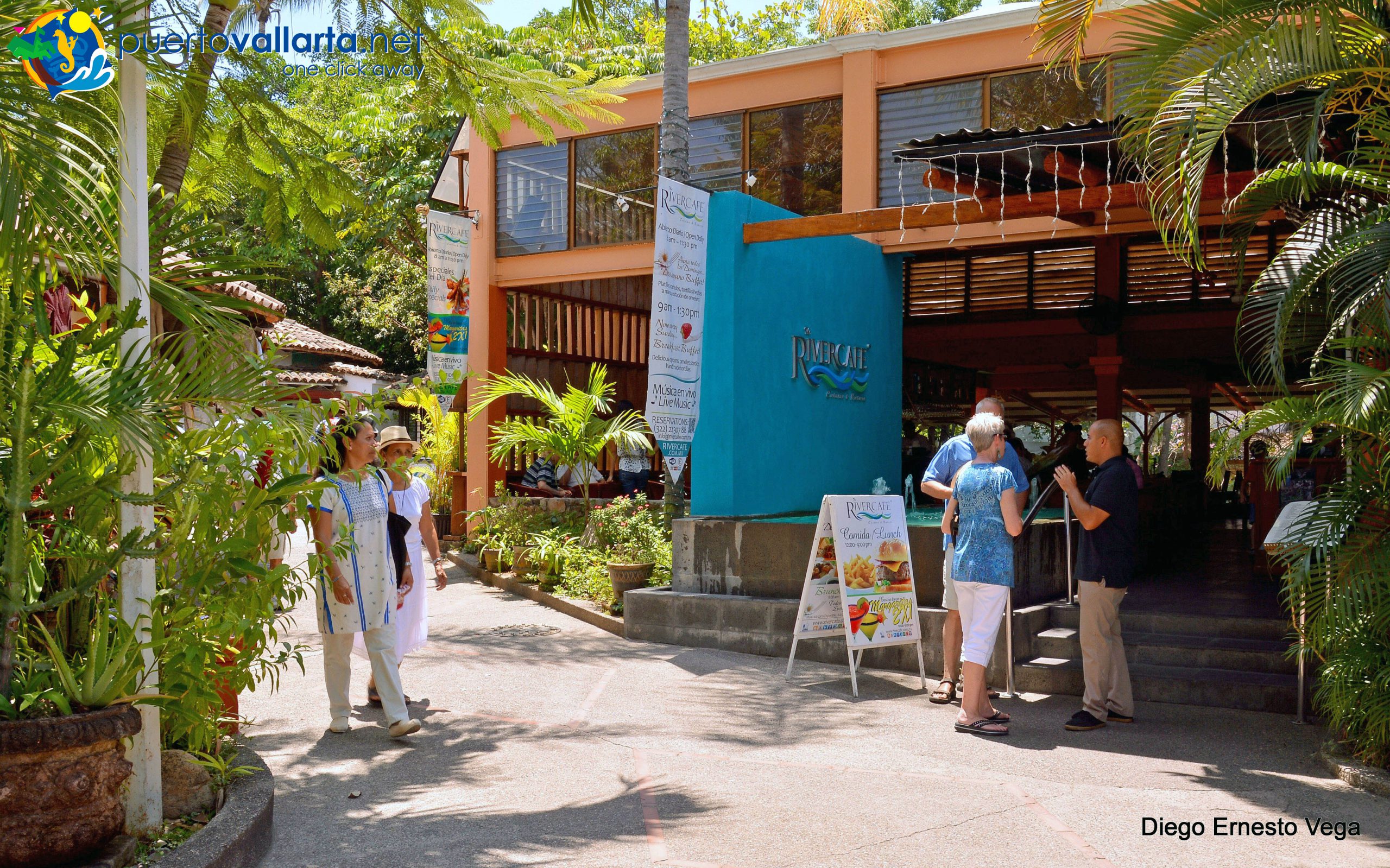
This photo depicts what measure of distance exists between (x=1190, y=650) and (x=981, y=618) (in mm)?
2030

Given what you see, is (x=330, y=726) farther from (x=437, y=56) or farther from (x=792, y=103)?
(x=792, y=103)

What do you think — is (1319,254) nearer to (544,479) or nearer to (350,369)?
(544,479)

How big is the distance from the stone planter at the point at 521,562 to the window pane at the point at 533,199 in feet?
16.1

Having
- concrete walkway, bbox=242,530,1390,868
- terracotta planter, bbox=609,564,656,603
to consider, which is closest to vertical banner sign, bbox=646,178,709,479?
terracotta planter, bbox=609,564,656,603

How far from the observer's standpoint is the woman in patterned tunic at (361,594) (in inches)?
252

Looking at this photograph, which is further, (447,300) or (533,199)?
(533,199)

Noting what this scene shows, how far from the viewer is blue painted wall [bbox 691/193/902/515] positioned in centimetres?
1005

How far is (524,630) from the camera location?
10250 millimetres

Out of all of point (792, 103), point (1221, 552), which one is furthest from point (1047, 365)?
point (792, 103)

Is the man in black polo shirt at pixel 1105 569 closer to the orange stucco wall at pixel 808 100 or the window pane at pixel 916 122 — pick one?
the orange stucco wall at pixel 808 100

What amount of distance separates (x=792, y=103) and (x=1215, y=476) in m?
9.34

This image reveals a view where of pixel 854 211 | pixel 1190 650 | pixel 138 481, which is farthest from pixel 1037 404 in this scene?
pixel 138 481

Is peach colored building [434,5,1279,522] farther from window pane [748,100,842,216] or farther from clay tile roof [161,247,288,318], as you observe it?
clay tile roof [161,247,288,318]

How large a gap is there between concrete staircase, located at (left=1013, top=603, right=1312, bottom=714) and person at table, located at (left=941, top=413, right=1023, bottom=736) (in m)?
1.33
